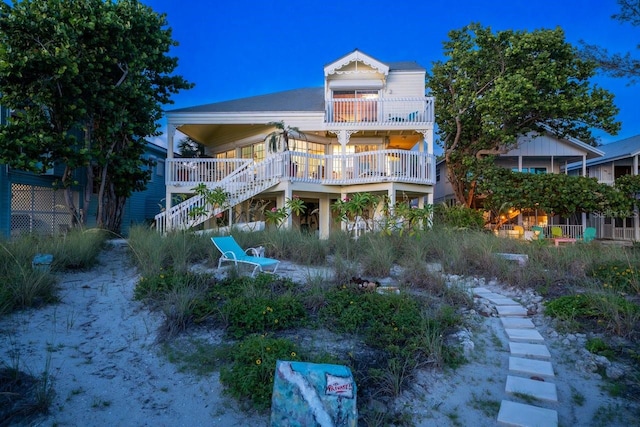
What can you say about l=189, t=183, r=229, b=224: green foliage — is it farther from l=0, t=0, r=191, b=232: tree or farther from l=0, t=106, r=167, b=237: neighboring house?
l=0, t=0, r=191, b=232: tree

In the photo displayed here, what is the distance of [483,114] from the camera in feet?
54.3

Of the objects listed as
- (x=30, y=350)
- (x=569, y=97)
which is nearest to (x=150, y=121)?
(x=30, y=350)

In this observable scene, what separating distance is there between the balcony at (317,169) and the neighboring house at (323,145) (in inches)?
1.5

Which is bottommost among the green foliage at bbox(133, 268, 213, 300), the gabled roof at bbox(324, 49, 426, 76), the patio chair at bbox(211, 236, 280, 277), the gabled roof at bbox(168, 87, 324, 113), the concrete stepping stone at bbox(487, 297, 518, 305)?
the concrete stepping stone at bbox(487, 297, 518, 305)

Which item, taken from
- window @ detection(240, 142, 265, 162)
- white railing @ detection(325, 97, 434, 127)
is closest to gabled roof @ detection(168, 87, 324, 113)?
white railing @ detection(325, 97, 434, 127)

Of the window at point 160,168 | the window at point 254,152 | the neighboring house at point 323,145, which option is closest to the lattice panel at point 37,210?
the neighboring house at point 323,145

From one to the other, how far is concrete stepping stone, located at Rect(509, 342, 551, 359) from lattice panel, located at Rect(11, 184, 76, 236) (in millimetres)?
13264

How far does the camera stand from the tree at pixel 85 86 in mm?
10164

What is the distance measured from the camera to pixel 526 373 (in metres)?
3.68

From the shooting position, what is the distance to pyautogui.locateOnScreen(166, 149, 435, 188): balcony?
45.6 feet

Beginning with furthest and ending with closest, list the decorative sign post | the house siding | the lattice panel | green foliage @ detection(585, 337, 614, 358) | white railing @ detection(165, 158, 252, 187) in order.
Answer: the house siding < white railing @ detection(165, 158, 252, 187) < the lattice panel < green foliage @ detection(585, 337, 614, 358) < the decorative sign post

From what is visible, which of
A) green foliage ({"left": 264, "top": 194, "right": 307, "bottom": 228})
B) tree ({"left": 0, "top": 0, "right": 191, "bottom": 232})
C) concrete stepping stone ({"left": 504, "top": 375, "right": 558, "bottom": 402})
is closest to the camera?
concrete stepping stone ({"left": 504, "top": 375, "right": 558, "bottom": 402})

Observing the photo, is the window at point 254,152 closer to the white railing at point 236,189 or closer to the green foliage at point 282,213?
the white railing at point 236,189

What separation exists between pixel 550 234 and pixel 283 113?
46.4 ft
